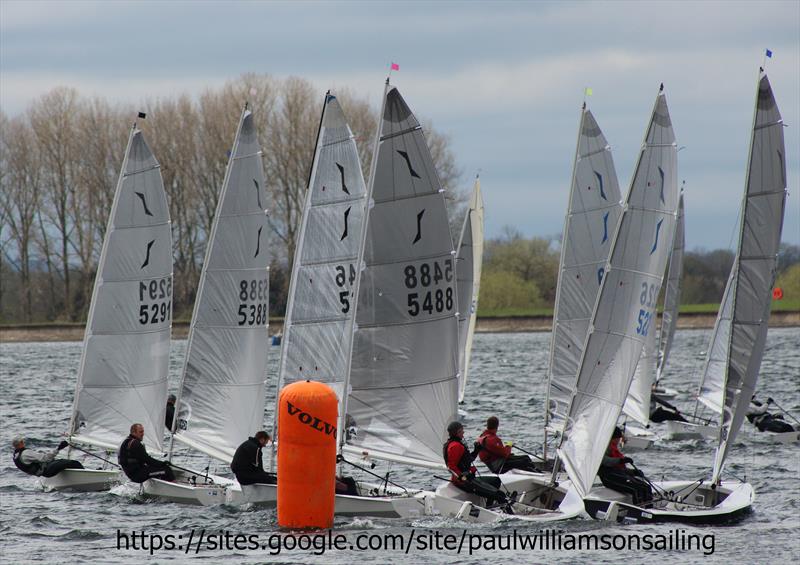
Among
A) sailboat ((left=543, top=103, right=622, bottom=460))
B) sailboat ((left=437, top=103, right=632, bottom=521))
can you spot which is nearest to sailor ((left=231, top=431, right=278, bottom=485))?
sailboat ((left=437, top=103, right=632, bottom=521))

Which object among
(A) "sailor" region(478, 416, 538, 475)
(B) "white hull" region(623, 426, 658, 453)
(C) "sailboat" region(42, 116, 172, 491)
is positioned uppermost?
(C) "sailboat" region(42, 116, 172, 491)

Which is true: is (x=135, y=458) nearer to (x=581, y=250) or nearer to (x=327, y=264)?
(x=327, y=264)

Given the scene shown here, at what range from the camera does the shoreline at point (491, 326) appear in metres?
69.8

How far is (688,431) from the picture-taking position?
26.4 metres

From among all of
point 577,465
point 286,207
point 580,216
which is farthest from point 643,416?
point 286,207

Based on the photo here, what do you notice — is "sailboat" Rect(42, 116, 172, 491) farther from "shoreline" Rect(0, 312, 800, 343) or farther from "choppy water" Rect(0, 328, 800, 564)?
"shoreline" Rect(0, 312, 800, 343)

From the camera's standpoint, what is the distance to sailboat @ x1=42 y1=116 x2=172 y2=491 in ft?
65.1

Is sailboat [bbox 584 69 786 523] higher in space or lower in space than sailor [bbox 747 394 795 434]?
higher

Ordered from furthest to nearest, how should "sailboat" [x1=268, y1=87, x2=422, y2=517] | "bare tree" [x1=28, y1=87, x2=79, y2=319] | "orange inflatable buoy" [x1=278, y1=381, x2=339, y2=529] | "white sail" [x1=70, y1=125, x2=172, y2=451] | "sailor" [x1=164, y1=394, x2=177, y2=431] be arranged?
"bare tree" [x1=28, y1=87, x2=79, y2=319] → "sailor" [x1=164, y1=394, x2=177, y2=431] → "white sail" [x1=70, y1=125, x2=172, y2=451] → "sailboat" [x1=268, y1=87, x2=422, y2=517] → "orange inflatable buoy" [x1=278, y1=381, x2=339, y2=529]

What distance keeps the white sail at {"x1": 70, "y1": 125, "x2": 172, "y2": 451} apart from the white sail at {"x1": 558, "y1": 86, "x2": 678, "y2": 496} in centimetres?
685

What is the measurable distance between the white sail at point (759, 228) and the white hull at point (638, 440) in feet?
28.0

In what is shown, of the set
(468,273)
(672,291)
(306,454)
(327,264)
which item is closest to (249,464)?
(306,454)

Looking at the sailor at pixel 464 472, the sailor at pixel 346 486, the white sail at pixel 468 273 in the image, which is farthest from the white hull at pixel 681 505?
the white sail at pixel 468 273

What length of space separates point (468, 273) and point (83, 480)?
12.4m
